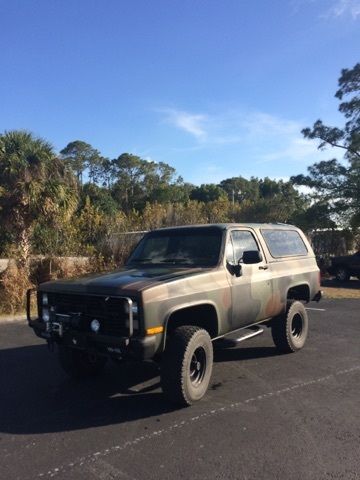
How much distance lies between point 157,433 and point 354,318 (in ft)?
24.9

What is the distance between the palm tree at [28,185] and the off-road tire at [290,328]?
25.2 ft

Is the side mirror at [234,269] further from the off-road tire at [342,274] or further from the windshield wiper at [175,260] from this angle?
the off-road tire at [342,274]

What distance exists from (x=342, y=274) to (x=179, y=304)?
17338 millimetres

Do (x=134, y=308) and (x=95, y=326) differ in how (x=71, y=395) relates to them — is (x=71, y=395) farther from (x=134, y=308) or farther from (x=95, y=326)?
(x=134, y=308)

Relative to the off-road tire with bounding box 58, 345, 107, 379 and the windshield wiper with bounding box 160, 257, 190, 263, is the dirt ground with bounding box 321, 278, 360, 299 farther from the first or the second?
the off-road tire with bounding box 58, 345, 107, 379

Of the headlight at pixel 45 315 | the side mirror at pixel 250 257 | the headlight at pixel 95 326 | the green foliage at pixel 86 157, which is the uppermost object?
the green foliage at pixel 86 157

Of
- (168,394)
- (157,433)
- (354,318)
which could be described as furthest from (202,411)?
(354,318)

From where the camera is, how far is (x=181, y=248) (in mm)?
6430

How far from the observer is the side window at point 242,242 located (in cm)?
640

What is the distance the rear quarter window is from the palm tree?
7.14 m

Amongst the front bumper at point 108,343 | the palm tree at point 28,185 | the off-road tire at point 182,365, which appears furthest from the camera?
the palm tree at point 28,185

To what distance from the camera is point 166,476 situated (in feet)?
12.0

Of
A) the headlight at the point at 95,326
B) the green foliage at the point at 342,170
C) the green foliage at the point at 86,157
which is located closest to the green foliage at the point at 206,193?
the green foliage at the point at 86,157

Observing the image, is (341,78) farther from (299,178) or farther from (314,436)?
(314,436)
